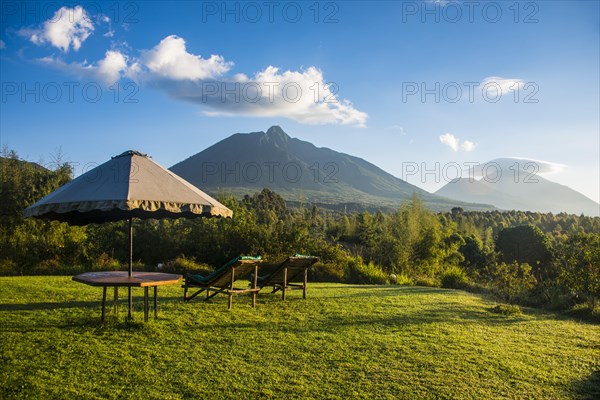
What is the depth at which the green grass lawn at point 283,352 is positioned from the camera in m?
3.77

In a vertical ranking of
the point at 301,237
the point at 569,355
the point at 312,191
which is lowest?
the point at 569,355

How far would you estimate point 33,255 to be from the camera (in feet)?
42.6

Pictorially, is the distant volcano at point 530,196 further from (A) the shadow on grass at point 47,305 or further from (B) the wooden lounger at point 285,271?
(A) the shadow on grass at point 47,305

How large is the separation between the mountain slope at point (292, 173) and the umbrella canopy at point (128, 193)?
194ft

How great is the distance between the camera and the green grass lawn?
3773 millimetres

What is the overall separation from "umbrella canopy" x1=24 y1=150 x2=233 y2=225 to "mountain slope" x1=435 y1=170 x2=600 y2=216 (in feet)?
424

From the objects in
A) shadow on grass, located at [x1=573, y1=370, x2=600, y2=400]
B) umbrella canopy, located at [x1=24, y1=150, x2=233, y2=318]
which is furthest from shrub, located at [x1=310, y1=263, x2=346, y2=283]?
shadow on grass, located at [x1=573, y1=370, x2=600, y2=400]

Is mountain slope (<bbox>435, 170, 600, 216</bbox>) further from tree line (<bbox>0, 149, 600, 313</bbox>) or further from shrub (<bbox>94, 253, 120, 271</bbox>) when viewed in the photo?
shrub (<bbox>94, 253, 120, 271</bbox>)

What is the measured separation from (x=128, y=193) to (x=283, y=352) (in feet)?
7.76

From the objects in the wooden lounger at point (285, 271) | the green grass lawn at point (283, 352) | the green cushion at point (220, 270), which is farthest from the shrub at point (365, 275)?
the green cushion at point (220, 270)

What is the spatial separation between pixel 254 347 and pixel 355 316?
234cm

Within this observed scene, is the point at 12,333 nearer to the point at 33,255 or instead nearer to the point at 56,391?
the point at 56,391

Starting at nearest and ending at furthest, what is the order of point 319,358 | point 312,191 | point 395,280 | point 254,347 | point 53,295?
point 319,358 → point 254,347 → point 53,295 → point 395,280 → point 312,191

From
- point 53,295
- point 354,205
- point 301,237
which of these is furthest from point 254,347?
point 354,205
